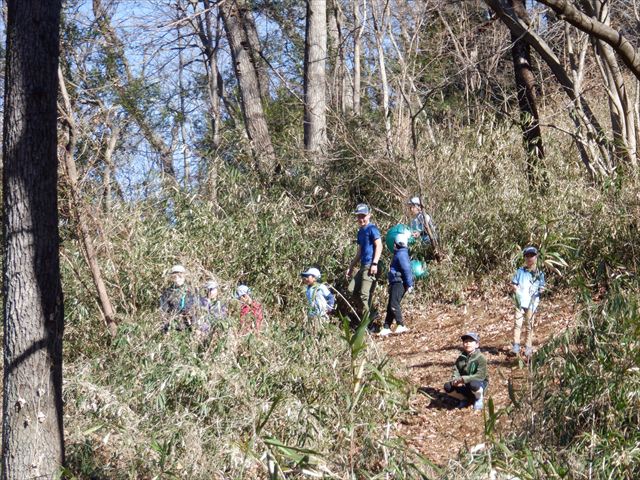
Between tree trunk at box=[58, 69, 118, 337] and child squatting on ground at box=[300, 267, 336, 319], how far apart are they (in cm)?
222

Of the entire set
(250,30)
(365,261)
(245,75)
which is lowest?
(365,261)

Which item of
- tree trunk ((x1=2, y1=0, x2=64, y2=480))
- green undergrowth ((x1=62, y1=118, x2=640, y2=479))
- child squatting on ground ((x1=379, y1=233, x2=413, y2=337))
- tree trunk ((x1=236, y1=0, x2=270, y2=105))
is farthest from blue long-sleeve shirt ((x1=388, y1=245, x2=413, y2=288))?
tree trunk ((x1=236, y1=0, x2=270, y2=105))

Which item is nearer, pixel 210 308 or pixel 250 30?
pixel 210 308

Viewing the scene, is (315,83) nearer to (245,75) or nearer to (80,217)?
(245,75)

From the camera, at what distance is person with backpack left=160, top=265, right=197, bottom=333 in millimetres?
8055

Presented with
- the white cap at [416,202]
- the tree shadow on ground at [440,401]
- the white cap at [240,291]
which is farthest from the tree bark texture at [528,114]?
the white cap at [240,291]

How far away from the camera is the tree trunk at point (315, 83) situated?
14609 millimetres

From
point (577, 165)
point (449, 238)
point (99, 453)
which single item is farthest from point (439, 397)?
point (577, 165)

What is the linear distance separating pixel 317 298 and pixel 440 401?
5.70ft

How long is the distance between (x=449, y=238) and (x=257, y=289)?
3032mm

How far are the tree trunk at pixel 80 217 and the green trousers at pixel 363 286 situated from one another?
3091mm

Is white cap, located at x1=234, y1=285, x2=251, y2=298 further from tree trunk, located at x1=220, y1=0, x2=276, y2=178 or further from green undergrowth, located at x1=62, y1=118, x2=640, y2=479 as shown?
tree trunk, located at x1=220, y1=0, x2=276, y2=178

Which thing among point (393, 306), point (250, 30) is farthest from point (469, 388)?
point (250, 30)

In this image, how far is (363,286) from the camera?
1103 centimetres
